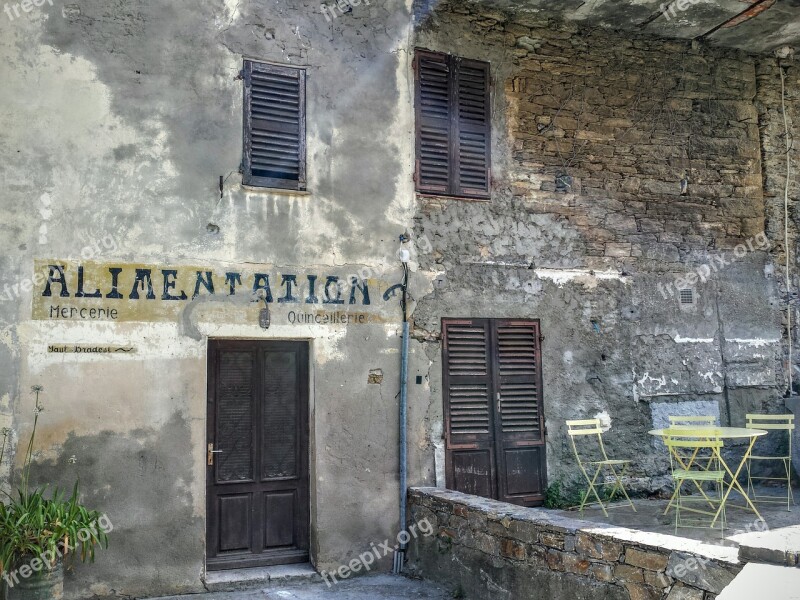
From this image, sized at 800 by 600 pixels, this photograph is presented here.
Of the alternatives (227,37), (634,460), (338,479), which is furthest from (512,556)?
(227,37)

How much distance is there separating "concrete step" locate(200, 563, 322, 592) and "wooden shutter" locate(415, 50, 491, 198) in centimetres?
375

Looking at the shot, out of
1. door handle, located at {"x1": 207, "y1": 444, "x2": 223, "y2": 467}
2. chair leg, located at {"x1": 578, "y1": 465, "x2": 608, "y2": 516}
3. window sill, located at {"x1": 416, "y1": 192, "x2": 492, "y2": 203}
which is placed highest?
window sill, located at {"x1": 416, "y1": 192, "x2": 492, "y2": 203}

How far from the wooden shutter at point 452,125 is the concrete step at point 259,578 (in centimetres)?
375

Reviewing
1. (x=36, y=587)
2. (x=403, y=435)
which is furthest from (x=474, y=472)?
(x=36, y=587)

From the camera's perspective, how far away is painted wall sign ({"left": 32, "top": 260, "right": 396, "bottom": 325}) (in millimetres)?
6199

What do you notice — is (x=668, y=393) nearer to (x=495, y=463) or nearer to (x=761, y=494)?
(x=761, y=494)

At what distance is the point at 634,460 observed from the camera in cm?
816

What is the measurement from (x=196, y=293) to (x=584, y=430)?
3.91m

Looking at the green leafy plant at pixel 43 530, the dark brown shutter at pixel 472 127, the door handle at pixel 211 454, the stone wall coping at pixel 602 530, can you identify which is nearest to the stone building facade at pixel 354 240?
the dark brown shutter at pixel 472 127

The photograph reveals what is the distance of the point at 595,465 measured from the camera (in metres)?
7.95

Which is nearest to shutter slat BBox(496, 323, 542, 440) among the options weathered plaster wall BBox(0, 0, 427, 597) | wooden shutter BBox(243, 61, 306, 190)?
weathered plaster wall BBox(0, 0, 427, 597)

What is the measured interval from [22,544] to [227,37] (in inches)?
178

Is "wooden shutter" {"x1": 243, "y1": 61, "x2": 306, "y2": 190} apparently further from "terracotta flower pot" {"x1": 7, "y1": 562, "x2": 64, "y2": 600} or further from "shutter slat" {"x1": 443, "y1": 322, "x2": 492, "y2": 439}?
"terracotta flower pot" {"x1": 7, "y1": 562, "x2": 64, "y2": 600}

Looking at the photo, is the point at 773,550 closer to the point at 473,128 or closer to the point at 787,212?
the point at 473,128
